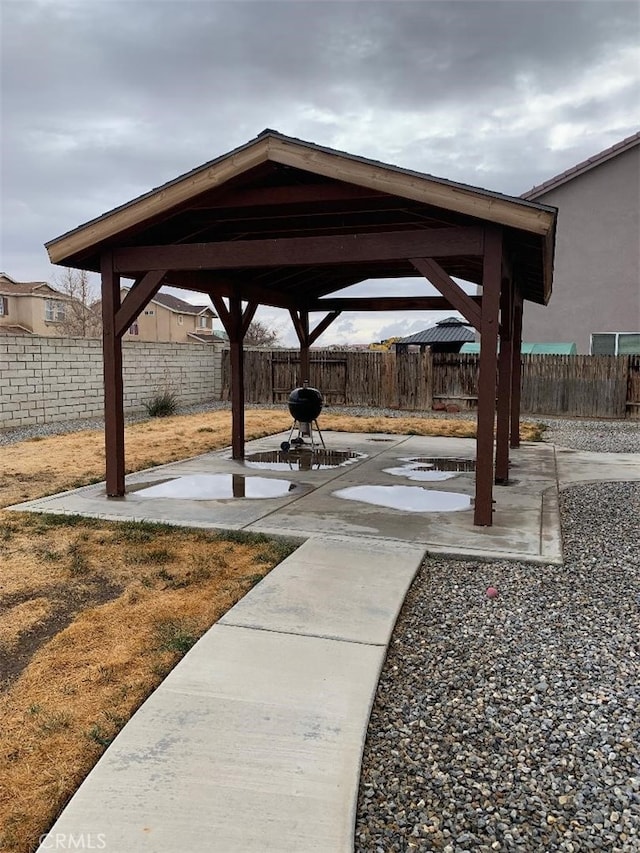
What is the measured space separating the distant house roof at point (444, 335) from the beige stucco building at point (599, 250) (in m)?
3.19

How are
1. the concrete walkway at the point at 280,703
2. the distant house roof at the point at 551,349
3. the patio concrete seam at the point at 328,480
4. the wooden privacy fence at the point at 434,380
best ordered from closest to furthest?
the concrete walkway at the point at 280,703
the patio concrete seam at the point at 328,480
the wooden privacy fence at the point at 434,380
the distant house roof at the point at 551,349

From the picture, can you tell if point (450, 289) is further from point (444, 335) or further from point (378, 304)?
point (444, 335)

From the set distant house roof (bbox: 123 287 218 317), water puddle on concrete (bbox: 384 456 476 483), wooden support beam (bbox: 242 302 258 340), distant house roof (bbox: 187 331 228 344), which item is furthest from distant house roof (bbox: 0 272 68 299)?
water puddle on concrete (bbox: 384 456 476 483)

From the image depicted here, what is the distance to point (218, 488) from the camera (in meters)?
6.71

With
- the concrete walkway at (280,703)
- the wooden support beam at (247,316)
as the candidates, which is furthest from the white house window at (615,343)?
the concrete walkway at (280,703)

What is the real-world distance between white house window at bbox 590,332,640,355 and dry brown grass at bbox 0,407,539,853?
14717 millimetres

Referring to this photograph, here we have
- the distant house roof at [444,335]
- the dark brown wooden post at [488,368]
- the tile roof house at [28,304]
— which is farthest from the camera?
the tile roof house at [28,304]

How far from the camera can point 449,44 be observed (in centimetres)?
918

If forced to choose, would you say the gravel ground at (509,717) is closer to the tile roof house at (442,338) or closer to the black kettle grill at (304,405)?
the black kettle grill at (304,405)

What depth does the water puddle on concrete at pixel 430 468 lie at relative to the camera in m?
7.56

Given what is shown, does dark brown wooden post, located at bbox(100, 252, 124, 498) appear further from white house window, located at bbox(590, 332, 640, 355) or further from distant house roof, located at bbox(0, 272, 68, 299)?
distant house roof, located at bbox(0, 272, 68, 299)

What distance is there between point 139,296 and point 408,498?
328 centimetres

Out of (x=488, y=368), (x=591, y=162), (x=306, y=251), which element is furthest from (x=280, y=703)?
(x=591, y=162)

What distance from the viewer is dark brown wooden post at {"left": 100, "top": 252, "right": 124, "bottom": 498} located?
607 cm
